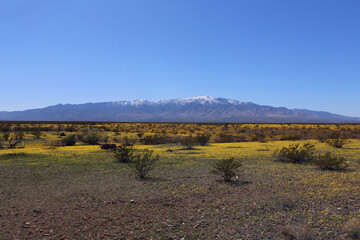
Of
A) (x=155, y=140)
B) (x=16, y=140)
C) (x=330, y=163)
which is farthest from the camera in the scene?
(x=155, y=140)

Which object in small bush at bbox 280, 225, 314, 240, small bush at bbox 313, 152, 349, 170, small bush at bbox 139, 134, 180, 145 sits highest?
small bush at bbox 313, 152, 349, 170

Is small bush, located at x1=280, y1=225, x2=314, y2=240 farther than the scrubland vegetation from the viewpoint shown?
No

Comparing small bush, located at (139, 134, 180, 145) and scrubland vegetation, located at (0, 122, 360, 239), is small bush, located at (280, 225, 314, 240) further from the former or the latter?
small bush, located at (139, 134, 180, 145)

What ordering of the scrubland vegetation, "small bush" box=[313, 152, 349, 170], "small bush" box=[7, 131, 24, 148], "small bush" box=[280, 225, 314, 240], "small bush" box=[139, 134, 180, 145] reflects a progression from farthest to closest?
"small bush" box=[139, 134, 180, 145]
"small bush" box=[7, 131, 24, 148]
"small bush" box=[313, 152, 349, 170]
the scrubland vegetation
"small bush" box=[280, 225, 314, 240]

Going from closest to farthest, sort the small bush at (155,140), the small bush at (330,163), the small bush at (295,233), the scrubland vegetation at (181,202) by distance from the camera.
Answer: the small bush at (295,233)
the scrubland vegetation at (181,202)
the small bush at (330,163)
the small bush at (155,140)

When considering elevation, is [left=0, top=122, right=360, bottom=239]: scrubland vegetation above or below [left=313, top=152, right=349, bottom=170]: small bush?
below

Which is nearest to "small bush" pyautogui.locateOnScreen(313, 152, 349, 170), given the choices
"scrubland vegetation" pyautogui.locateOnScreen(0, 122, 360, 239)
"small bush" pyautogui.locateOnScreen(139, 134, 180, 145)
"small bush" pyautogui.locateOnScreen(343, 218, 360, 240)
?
"scrubland vegetation" pyautogui.locateOnScreen(0, 122, 360, 239)

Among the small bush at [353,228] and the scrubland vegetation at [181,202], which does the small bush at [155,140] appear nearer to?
the scrubland vegetation at [181,202]

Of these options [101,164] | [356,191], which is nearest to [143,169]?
[101,164]

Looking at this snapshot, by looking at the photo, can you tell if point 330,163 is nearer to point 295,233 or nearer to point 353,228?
point 353,228

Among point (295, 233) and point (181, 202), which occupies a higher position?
point (295, 233)

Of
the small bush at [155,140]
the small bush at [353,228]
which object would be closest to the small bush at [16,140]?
the small bush at [155,140]

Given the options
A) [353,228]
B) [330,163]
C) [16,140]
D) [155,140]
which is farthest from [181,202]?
[16,140]

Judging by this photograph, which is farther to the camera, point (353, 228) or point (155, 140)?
point (155, 140)
